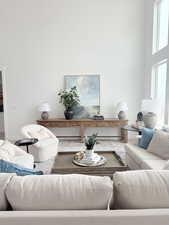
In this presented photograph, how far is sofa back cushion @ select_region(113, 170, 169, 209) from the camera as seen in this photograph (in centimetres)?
98

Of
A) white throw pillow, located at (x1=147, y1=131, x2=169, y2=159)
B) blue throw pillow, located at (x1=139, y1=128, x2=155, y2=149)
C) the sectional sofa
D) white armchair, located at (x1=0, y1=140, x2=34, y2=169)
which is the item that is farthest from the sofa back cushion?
blue throw pillow, located at (x1=139, y1=128, x2=155, y2=149)

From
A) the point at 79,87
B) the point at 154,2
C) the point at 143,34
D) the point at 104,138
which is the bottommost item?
the point at 104,138

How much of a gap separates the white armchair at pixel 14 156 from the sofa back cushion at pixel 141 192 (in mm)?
1817

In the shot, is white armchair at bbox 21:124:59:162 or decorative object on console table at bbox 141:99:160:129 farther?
decorative object on console table at bbox 141:99:160:129

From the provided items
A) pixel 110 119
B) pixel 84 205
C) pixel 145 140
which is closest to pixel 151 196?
pixel 84 205

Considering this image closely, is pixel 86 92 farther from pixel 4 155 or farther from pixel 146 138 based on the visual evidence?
pixel 4 155

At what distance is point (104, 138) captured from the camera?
5.41 m

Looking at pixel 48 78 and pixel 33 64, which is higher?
pixel 33 64

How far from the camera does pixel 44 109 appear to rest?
4.95 m

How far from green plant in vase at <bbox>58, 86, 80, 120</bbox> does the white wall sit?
0.40 m

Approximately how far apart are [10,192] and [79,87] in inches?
175

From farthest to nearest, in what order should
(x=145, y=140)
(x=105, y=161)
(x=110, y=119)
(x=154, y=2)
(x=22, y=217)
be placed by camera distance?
(x=110, y=119)
(x=154, y=2)
(x=145, y=140)
(x=105, y=161)
(x=22, y=217)

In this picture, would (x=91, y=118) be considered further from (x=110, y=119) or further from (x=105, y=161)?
(x=105, y=161)

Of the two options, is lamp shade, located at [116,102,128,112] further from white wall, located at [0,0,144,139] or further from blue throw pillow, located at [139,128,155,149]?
blue throw pillow, located at [139,128,155,149]
